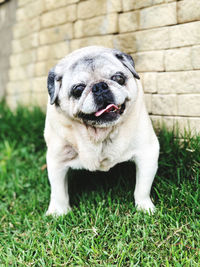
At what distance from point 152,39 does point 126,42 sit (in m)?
0.30

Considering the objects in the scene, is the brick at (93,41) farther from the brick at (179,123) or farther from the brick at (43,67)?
the brick at (179,123)

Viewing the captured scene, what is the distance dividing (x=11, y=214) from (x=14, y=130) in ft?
4.84

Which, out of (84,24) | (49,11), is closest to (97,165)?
(84,24)

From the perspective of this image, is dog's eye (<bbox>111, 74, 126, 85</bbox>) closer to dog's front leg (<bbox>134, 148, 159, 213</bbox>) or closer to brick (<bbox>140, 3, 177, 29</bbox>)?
dog's front leg (<bbox>134, 148, 159, 213</bbox>)

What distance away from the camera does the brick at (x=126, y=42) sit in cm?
281

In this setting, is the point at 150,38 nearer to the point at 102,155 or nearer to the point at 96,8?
the point at 96,8

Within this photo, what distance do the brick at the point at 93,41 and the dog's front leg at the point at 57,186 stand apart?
141 cm

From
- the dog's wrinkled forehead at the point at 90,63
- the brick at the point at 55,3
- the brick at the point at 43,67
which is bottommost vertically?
the dog's wrinkled forehead at the point at 90,63

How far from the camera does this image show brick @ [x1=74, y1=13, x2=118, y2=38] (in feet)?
9.66

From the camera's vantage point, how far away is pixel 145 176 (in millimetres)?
2117

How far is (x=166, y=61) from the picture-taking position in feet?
8.50

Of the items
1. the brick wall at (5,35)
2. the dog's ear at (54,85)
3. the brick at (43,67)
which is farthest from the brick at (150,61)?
the brick wall at (5,35)

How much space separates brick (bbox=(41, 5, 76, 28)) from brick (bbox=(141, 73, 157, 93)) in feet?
3.86

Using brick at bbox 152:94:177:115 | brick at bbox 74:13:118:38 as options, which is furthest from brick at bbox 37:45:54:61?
brick at bbox 152:94:177:115
